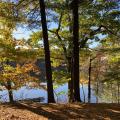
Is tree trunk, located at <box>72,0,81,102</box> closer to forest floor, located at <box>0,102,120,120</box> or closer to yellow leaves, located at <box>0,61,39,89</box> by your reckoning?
forest floor, located at <box>0,102,120,120</box>

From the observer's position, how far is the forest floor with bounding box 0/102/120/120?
35.0ft

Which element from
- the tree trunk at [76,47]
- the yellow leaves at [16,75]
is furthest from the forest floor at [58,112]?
the yellow leaves at [16,75]

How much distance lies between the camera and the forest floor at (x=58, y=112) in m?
10.7

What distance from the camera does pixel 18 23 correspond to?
17578 mm

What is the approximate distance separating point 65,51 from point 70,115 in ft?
43.5

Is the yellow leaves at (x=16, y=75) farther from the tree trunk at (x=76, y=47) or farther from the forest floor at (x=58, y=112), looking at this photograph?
the forest floor at (x=58, y=112)


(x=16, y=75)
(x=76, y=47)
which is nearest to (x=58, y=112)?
(x=76, y=47)

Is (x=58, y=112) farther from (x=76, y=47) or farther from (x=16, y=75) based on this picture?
(x=16, y=75)

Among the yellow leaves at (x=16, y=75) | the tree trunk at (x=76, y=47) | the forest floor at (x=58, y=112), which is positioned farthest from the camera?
the yellow leaves at (x=16, y=75)

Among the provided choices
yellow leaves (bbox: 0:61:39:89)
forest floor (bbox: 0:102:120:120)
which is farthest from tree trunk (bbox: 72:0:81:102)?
yellow leaves (bbox: 0:61:39:89)

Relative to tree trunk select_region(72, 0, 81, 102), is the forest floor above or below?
below

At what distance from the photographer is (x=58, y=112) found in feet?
37.5

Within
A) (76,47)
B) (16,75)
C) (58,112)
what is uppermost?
(76,47)

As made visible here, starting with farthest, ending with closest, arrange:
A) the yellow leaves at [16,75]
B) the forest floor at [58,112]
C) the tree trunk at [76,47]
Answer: the yellow leaves at [16,75] → the tree trunk at [76,47] → the forest floor at [58,112]
